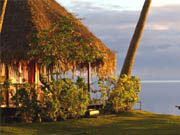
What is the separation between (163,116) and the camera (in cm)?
1942

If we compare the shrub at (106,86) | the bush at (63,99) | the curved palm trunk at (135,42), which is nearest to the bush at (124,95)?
the shrub at (106,86)

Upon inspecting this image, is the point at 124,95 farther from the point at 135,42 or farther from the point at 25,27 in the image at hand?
the point at 25,27

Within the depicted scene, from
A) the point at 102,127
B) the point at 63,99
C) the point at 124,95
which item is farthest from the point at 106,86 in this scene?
the point at 102,127

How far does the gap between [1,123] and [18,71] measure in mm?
4337

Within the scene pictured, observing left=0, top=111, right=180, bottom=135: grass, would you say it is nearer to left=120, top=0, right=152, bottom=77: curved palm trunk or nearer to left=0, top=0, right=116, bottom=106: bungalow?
left=0, top=0, right=116, bottom=106: bungalow

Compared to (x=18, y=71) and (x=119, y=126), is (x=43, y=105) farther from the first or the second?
(x=18, y=71)

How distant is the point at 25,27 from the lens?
1789 cm

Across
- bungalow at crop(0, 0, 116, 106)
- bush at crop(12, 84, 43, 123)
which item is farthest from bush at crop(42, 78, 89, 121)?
bungalow at crop(0, 0, 116, 106)

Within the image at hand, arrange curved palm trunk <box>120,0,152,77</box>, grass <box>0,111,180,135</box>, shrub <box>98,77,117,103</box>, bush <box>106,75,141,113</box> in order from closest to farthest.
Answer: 1. grass <box>0,111,180,135</box>
2. shrub <box>98,77,117,103</box>
3. bush <box>106,75,141,113</box>
4. curved palm trunk <box>120,0,152,77</box>

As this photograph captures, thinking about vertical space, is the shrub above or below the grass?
above

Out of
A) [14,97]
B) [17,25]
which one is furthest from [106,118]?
[17,25]

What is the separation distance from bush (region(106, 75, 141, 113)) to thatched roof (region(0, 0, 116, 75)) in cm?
100

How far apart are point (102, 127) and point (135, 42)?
21.3ft

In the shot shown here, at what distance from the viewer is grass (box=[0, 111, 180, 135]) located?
14469mm
